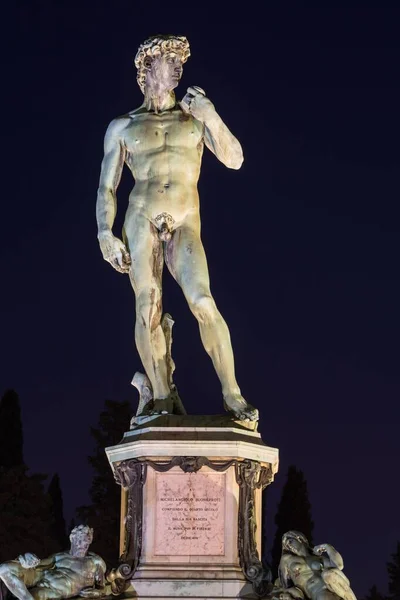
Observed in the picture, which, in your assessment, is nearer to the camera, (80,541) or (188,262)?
(80,541)

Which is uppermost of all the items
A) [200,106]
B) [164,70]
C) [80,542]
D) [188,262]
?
[164,70]

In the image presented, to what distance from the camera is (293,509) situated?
1922 inches

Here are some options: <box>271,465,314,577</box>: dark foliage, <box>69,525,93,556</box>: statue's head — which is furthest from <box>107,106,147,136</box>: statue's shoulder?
<box>271,465,314,577</box>: dark foliage

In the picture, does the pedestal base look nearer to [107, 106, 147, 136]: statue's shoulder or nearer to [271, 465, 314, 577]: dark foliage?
[107, 106, 147, 136]: statue's shoulder

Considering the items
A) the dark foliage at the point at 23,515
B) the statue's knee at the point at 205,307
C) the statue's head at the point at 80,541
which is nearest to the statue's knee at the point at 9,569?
the statue's head at the point at 80,541

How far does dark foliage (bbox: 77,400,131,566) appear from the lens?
39969 mm

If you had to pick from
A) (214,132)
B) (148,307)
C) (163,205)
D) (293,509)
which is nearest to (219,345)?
(148,307)

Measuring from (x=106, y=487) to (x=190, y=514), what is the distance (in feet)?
78.5

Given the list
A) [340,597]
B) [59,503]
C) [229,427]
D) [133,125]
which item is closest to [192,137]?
[133,125]

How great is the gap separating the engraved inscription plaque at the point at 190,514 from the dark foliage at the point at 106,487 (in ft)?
70.9

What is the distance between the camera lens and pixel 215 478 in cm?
1747

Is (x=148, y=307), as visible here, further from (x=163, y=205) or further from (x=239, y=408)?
(x=239, y=408)

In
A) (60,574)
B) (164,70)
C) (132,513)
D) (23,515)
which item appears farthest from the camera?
(23,515)

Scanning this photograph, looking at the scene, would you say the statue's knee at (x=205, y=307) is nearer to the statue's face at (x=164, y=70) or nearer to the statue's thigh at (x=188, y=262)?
the statue's thigh at (x=188, y=262)
